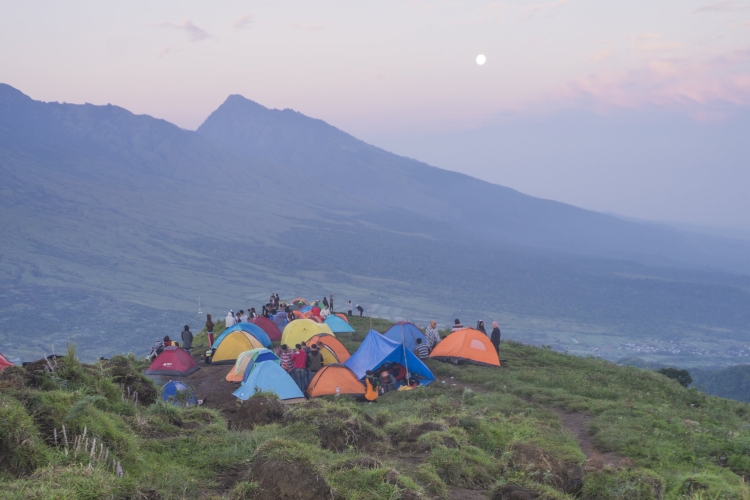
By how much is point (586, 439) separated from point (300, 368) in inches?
267

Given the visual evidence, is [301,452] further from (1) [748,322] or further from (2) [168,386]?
(1) [748,322]

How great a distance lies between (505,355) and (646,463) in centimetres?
1097

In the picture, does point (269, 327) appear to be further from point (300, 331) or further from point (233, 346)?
point (233, 346)

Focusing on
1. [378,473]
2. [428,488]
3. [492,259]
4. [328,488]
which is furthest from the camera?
[492,259]

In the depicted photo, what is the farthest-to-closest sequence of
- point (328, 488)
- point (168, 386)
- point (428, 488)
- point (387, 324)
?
point (387, 324) < point (168, 386) < point (428, 488) < point (328, 488)

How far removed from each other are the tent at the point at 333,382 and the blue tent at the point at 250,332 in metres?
5.45

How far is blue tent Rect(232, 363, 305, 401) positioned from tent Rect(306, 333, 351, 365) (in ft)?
9.53

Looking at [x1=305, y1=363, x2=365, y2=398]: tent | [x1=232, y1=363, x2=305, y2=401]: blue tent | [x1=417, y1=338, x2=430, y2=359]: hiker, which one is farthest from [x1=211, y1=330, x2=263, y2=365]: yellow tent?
[x1=417, y1=338, x2=430, y2=359]: hiker

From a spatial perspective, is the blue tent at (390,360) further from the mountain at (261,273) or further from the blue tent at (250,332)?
the mountain at (261,273)

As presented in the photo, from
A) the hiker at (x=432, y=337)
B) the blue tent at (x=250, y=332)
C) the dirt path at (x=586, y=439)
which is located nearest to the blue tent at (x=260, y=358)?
the blue tent at (x=250, y=332)

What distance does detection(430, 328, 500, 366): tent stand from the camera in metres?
16.7

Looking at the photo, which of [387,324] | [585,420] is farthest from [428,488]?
[387,324]

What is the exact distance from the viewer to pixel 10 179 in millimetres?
147125

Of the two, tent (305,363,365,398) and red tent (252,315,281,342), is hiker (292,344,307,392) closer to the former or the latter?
tent (305,363,365,398)
